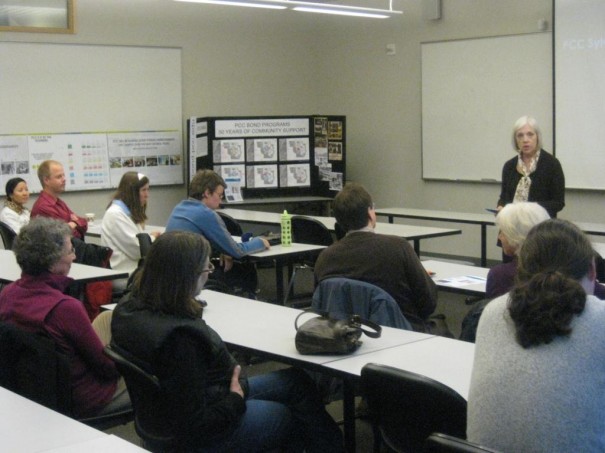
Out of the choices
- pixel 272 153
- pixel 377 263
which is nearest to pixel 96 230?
pixel 272 153

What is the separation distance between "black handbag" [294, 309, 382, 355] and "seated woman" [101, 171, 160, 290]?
102 inches

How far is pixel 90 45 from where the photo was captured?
8453mm

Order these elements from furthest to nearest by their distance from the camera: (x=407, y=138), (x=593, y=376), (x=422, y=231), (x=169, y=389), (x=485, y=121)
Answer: (x=407, y=138), (x=485, y=121), (x=422, y=231), (x=169, y=389), (x=593, y=376)

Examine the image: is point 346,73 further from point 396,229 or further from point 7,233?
point 7,233

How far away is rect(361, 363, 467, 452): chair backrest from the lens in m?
2.29

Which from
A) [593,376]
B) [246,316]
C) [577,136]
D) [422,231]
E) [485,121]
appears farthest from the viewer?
[485,121]

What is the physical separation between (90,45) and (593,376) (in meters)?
7.40

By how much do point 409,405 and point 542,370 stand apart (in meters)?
0.57

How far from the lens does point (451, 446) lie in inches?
69.9

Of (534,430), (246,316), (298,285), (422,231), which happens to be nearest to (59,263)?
(246,316)

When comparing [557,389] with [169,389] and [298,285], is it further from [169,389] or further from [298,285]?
[298,285]

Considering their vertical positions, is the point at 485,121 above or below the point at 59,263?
above

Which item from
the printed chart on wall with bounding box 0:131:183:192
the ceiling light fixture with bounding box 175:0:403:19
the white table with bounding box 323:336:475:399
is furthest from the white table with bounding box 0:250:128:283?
the printed chart on wall with bounding box 0:131:183:192

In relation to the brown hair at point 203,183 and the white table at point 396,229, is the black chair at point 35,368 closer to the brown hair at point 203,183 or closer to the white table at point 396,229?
the brown hair at point 203,183
